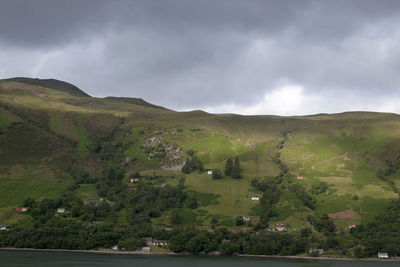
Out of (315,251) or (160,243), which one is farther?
(160,243)

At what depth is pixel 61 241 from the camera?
623 ft

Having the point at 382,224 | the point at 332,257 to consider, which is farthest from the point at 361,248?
the point at 382,224

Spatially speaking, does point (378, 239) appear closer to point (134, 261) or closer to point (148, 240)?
point (148, 240)

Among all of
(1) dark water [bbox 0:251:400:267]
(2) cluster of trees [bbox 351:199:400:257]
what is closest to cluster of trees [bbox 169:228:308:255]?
(1) dark water [bbox 0:251:400:267]

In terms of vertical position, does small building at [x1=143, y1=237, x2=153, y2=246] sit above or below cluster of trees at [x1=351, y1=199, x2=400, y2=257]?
below

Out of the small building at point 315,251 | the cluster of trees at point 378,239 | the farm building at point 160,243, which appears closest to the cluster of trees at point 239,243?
the small building at point 315,251

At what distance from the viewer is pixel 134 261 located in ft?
522

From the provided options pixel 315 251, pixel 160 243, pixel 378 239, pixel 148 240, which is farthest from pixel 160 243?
pixel 378 239

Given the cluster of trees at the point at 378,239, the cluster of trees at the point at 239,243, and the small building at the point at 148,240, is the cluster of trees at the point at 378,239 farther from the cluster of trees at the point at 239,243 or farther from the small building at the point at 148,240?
the small building at the point at 148,240

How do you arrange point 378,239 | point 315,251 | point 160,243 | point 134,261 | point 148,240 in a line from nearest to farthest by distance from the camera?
1. point 134,261
2. point 315,251
3. point 378,239
4. point 160,243
5. point 148,240

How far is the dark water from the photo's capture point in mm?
148750

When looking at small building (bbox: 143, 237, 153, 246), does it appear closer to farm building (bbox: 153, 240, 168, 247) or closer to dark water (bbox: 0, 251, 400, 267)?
farm building (bbox: 153, 240, 168, 247)

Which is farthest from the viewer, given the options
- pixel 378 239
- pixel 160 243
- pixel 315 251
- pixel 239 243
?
pixel 160 243

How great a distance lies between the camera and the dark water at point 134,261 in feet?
488
